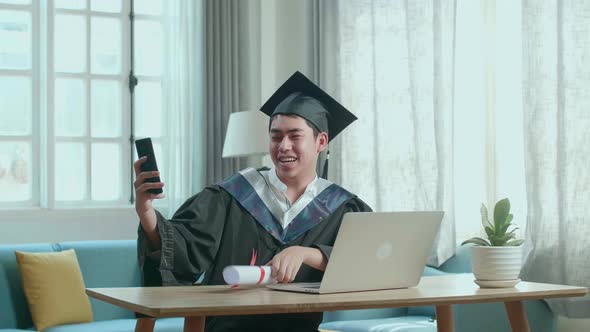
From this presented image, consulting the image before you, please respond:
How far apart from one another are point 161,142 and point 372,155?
150 cm

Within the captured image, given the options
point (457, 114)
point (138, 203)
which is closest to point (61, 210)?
point (457, 114)

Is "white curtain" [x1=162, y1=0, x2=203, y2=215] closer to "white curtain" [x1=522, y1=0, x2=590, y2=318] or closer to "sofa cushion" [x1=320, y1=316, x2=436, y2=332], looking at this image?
"sofa cushion" [x1=320, y1=316, x2=436, y2=332]

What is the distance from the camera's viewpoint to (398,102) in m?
5.39

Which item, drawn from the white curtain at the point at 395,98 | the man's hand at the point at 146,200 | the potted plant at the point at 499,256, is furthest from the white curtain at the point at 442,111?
the man's hand at the point at 146,200

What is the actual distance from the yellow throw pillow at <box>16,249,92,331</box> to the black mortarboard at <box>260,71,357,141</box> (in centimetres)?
224

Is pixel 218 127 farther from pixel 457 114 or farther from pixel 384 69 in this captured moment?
pixel 457 114

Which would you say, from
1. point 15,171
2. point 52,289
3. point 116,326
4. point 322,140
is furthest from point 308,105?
point 15,171

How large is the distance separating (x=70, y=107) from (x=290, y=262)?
4.01m

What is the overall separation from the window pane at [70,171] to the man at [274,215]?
131 inches

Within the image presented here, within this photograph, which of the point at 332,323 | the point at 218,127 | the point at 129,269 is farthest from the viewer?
the point at 218,127

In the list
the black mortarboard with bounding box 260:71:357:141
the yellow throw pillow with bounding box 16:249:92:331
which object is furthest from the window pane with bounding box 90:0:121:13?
the black mortarboard with bounding box 260:71:357:141

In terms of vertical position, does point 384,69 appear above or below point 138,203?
above

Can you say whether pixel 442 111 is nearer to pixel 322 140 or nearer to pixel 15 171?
pixel 322 140

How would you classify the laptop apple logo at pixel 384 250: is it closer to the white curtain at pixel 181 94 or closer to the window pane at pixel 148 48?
the white curtain at pixel 181 94
